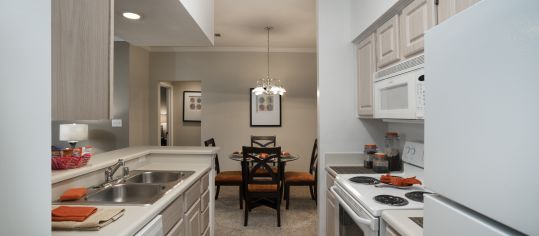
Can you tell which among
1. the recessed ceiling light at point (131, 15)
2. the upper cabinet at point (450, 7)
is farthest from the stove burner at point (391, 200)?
the recessed ceiling light at point (131, 15)

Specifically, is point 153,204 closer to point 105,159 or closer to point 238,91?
point 105,159

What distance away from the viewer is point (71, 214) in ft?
3.64

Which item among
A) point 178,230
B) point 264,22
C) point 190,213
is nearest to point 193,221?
point 190,213

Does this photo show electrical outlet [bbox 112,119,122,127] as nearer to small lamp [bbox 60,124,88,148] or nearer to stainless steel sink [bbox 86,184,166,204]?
small lamp [bbox 60,124,88,148]

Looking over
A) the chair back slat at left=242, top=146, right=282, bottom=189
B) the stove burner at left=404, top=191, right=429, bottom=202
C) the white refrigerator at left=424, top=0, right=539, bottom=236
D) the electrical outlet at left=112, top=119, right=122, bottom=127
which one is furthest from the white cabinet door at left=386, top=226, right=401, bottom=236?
the electrical outlet at left=112, top=119, right=122, bottom=127

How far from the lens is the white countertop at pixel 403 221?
Answer: 107 cm

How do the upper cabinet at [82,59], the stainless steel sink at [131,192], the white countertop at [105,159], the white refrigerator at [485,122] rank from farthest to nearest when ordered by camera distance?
the stainless steel sink at [131,192], the white countertop at [105,159], the upper cabinet at [82,59], the white refrigerator at [485,122]

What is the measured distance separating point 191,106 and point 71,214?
5587mm

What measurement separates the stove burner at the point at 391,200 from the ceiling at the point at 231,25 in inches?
67.6

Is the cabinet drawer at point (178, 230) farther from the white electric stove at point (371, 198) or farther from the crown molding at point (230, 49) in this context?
the crown molding at point (230, 49)

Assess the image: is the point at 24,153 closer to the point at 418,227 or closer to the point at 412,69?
the point at 418,227

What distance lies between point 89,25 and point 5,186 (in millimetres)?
744

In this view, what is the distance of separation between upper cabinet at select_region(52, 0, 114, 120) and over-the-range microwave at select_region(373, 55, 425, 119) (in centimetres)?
154

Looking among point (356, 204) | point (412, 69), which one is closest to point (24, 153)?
point (356, 204)
